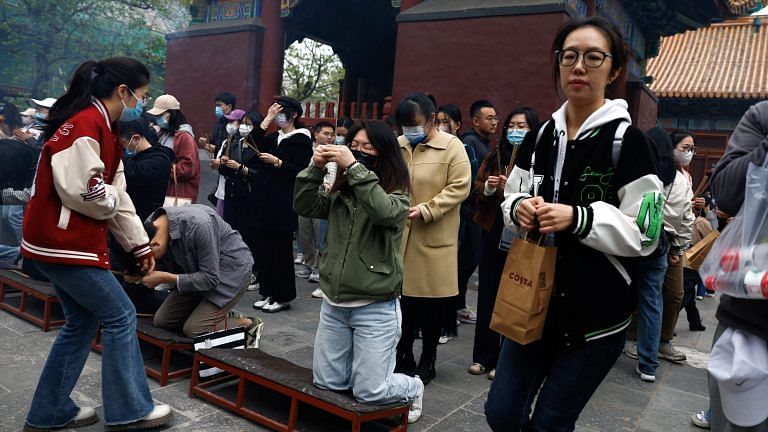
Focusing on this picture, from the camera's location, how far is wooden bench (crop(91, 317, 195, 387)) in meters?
3.79

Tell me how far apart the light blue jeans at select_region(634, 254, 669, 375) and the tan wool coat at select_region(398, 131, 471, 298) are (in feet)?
5.67

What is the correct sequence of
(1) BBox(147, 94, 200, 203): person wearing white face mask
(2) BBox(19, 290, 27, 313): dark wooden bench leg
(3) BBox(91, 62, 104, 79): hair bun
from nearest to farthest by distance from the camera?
(3) BBox(91, 62, 104, 79): hair bun → (2) BBox(19, 290, 27, 313): dark wooden bench leg → (1) BBox(147, 94, 200, 203): person wearing white face mask

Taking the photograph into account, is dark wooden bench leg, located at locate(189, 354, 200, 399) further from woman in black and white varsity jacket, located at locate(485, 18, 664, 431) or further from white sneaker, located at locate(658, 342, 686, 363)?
white sneaker, located at locate(658, 342, 686, 363)

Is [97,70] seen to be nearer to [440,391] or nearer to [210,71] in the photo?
[440,391]

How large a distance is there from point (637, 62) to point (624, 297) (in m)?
12.0

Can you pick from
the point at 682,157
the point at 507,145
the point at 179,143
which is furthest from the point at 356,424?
the point at 179,143

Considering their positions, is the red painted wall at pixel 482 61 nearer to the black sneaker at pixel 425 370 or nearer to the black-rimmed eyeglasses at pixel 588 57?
the black sneaker at pixel 425 370

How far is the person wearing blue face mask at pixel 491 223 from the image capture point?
4227 millimetres

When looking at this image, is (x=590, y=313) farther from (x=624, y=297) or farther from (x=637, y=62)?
(x=637, y=62)

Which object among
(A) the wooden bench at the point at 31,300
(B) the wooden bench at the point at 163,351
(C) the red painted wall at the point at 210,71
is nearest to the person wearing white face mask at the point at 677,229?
(B) the wooden bench at the point at 163,351

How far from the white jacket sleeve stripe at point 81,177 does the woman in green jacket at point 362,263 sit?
0.98 meters

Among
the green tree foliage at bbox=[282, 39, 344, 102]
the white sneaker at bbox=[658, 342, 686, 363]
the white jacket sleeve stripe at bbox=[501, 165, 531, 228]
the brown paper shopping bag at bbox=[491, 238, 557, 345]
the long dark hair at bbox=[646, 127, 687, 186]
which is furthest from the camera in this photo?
the green tree foliage at bbox=[282, 39, 344, 102]

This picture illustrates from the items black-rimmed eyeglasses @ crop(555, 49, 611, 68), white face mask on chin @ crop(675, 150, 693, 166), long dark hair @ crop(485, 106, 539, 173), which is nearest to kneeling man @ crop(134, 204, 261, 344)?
long dark hair @ crop(485, 106, 539, 173)

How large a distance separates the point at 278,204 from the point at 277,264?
0.58 meters
